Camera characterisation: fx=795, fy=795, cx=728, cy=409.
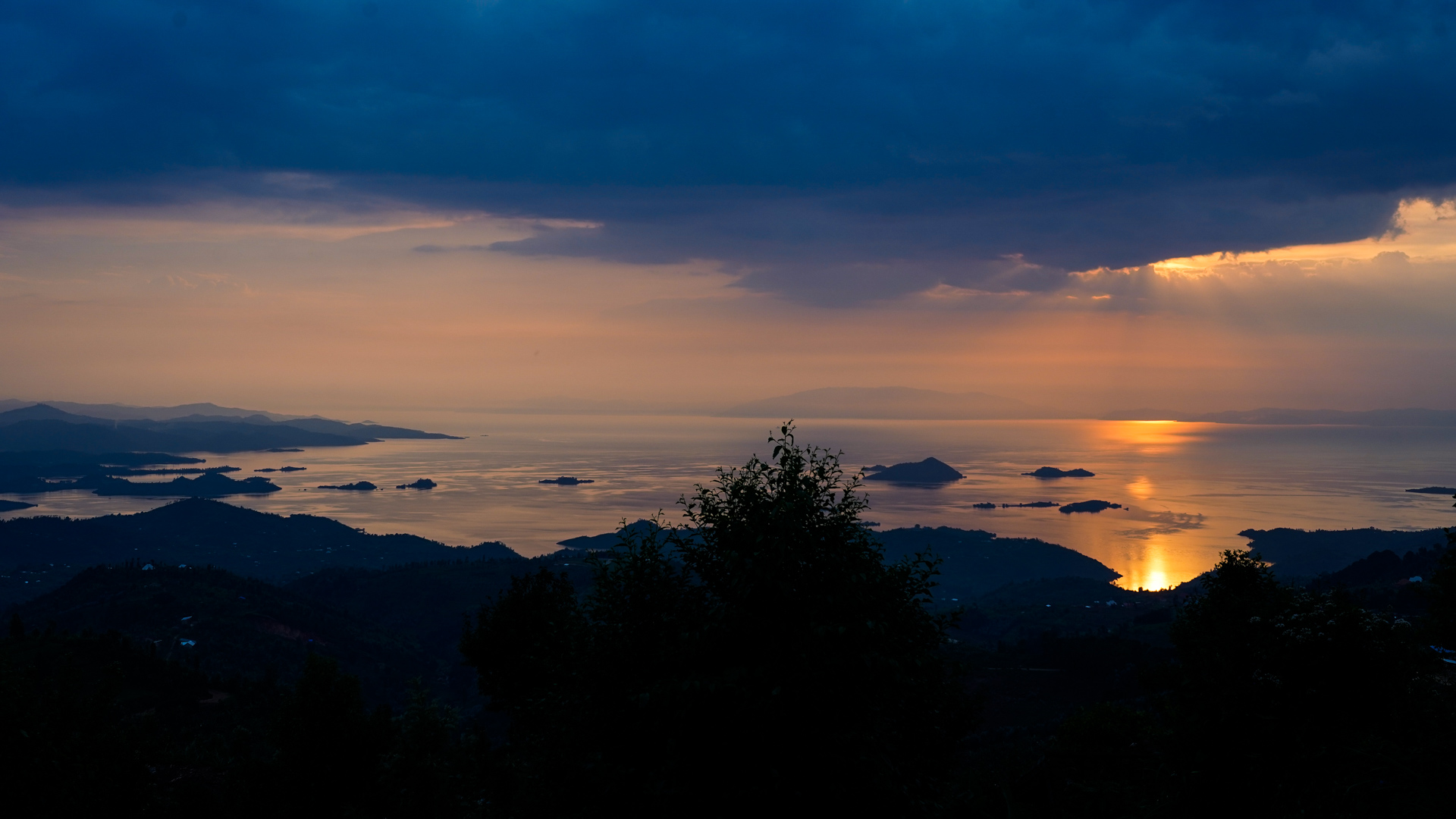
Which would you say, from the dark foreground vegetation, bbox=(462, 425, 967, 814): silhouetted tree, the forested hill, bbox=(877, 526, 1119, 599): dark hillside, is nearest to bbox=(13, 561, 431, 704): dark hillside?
the forested hill

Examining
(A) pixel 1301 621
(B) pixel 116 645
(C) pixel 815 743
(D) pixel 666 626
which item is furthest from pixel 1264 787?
(B) pixel 116 645

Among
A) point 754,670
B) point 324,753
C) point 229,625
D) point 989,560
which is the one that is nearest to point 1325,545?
point 989,560

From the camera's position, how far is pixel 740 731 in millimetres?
11469

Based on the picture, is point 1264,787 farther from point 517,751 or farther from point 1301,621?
point 517,751

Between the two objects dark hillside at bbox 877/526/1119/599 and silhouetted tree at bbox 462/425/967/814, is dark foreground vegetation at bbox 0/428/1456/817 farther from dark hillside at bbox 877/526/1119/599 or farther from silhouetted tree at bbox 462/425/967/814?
dark hillside at bbox 877/526/1119/599

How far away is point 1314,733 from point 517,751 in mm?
24748

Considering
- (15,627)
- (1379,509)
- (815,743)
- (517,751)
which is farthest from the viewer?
(1379,509)

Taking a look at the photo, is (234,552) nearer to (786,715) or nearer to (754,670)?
(754,670)

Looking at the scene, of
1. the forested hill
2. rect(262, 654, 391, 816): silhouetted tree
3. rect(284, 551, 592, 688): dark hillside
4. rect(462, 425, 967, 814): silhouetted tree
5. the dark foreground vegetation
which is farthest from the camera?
the forested hill

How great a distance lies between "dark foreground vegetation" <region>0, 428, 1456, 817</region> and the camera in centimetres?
Result: 1150

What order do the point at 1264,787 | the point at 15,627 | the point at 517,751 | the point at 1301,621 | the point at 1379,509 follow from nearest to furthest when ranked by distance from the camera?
the point at 1264,787 → the point at 1301,621 → the point at 517,751 → the point at 15,627 → the point at 1379,509

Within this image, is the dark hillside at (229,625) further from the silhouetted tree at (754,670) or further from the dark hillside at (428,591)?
the silhouetted tree at (754,670)

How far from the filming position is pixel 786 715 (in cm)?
1114

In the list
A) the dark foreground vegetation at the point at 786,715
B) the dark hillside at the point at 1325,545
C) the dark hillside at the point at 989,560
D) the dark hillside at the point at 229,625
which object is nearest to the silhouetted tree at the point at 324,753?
the dark foreground vegetation at the point at 786,715
